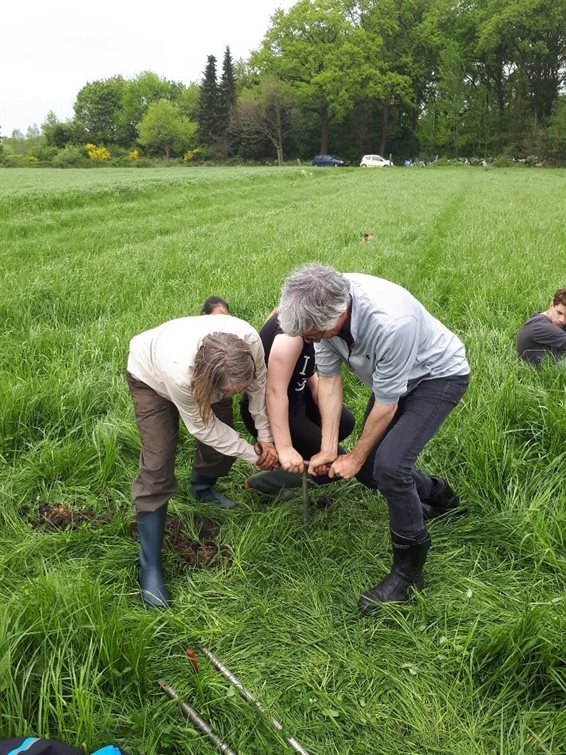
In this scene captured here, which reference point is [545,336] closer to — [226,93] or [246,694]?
[246,694]

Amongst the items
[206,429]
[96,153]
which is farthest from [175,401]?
[96,153]

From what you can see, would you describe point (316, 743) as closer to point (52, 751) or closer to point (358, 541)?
point (52, 751)

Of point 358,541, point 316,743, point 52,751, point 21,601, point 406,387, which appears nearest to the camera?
point 52,751

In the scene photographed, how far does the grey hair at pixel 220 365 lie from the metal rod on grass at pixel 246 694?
1.02 meters

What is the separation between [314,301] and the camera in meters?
2.14

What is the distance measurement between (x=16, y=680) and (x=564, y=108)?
170 ft

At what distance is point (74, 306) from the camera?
5879 millimetres

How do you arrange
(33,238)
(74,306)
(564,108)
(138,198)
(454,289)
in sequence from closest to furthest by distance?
(74,306) → (454,289) → (33,238) → (138,198) → (564,108)

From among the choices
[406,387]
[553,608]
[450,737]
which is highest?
[406,387]

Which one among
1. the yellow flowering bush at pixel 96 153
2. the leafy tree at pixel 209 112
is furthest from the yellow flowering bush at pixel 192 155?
the yellow flowering bush at pixel 96 153

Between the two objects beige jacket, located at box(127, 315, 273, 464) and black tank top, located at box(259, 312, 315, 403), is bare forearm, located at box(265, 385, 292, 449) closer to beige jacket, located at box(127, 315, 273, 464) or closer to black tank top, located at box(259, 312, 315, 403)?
beige jacket, located at box(127, 315, 273, 464)

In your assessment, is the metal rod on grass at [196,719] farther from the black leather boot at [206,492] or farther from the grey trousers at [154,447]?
the black leather boot at [206,492]

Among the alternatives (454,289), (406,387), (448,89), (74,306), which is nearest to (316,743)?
(406,387)

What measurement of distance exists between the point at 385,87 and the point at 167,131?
22.4 meters
